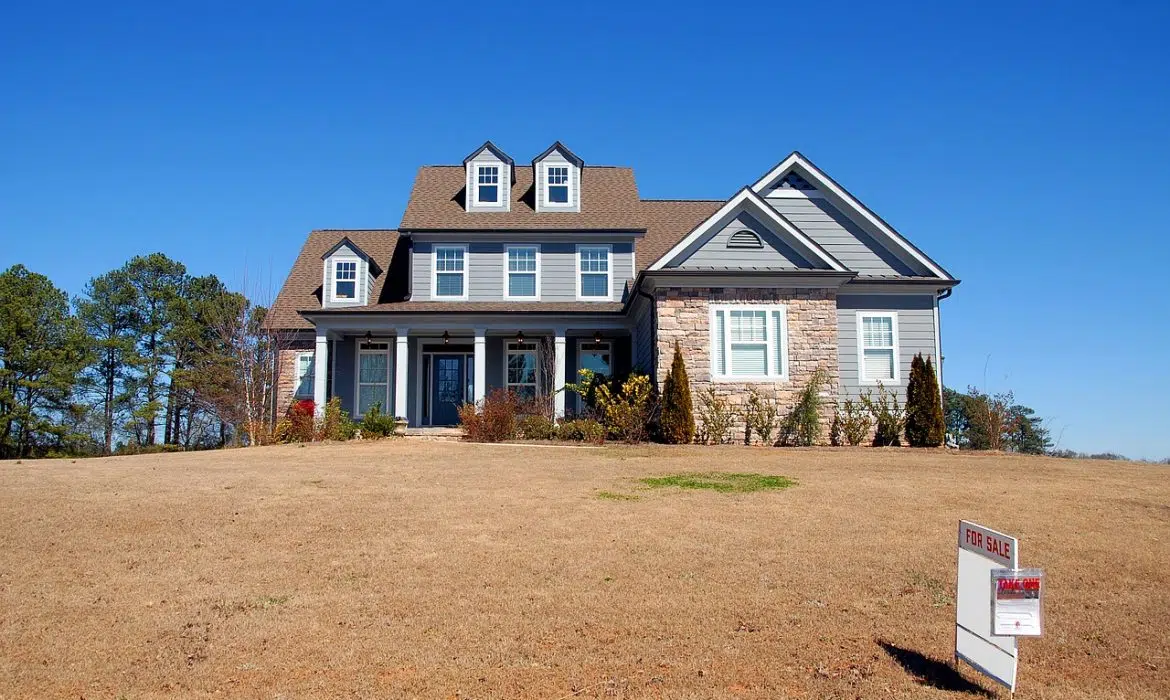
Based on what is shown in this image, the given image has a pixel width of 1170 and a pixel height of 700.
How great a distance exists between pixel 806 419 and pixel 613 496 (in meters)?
Result: 8.76

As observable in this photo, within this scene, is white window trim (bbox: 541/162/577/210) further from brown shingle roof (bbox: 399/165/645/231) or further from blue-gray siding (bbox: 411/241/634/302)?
blue-gray siding (bbox: 411/241/634/302)

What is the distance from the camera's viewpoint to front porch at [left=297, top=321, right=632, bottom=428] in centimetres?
2395

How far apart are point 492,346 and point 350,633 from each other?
18.9 meters

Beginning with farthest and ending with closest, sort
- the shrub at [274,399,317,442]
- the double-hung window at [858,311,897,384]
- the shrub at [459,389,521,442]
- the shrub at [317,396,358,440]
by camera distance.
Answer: the double-hung window at [858,311,897,384] < the shrub at [274,399,317,442] < the shrub at [317,396,358,440] < the shrub at [459,389,521,442]

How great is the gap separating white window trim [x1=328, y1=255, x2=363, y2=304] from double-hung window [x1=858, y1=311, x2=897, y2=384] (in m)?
13.8

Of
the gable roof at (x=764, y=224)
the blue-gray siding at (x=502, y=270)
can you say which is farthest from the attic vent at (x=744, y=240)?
the blue-gray siding at (x=502, y=270)

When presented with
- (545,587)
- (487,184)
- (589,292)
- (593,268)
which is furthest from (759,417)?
(545,587)

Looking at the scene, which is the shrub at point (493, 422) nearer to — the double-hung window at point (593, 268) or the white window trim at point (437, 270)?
the white window trim at point (437, 270)

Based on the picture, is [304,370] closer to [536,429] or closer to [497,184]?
[497,184]

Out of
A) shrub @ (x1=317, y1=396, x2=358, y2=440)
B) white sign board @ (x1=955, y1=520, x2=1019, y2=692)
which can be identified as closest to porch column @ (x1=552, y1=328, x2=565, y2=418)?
shrub @ (x1=317, y1=396, x2=358, y2=440)

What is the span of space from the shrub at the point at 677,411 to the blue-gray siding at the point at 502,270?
6.08 m

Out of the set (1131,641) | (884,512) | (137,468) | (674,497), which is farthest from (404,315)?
(1131,641)

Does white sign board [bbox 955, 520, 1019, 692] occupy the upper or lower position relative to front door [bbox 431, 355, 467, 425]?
lower

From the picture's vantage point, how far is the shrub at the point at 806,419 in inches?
730
